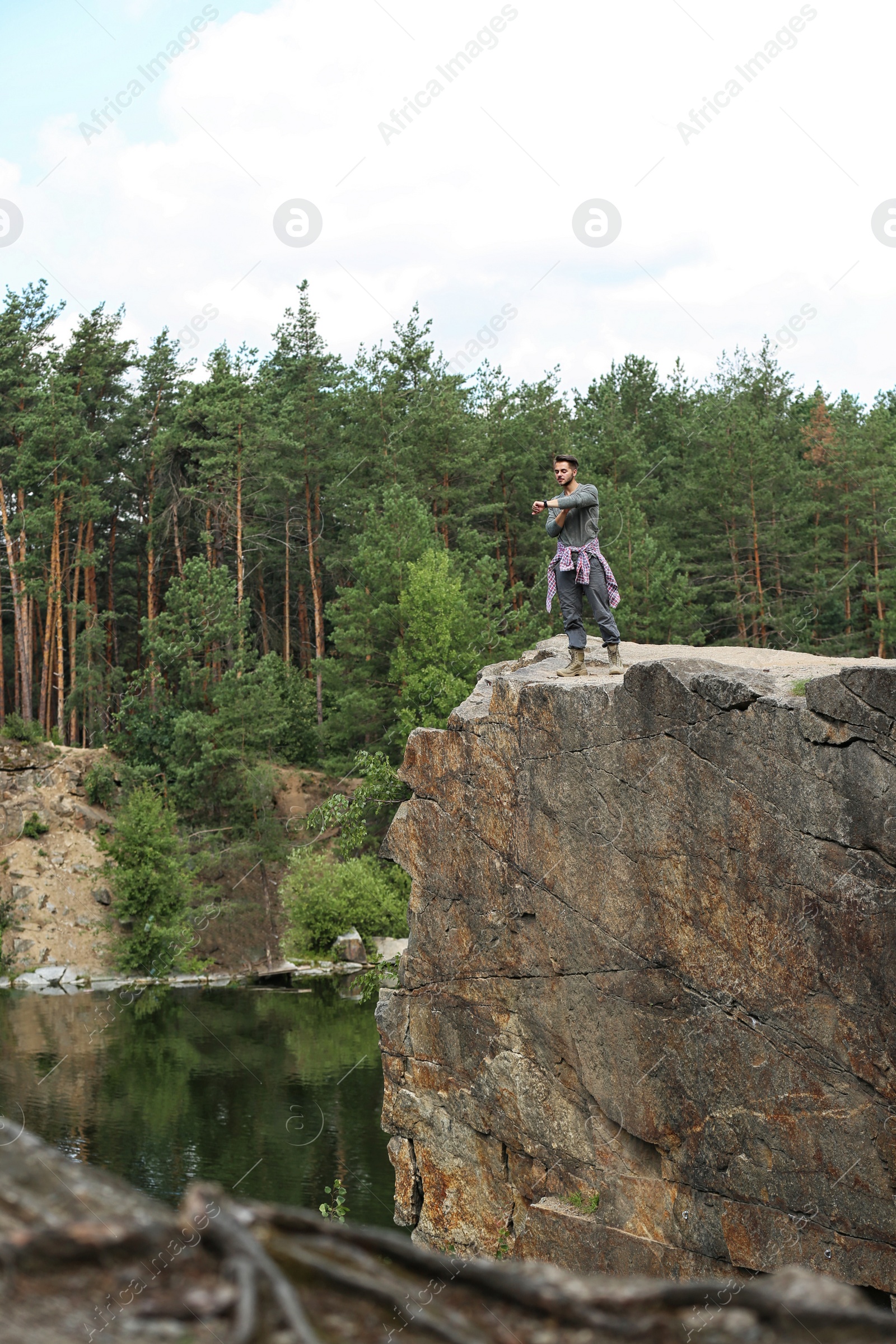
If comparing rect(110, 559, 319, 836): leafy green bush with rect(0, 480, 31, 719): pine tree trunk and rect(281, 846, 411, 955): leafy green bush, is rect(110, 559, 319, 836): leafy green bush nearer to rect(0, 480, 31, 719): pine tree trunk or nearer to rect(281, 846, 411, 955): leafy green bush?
rect(0, 480, 31, 719): pine tree trunk

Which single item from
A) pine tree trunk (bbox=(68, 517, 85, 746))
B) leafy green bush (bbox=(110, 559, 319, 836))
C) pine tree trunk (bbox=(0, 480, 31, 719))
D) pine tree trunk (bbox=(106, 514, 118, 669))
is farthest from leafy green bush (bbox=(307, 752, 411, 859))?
pine tree trunk (bbox=(106, 514, 118, 669))

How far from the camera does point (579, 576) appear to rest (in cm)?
1337

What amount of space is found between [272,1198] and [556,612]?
91.9ft

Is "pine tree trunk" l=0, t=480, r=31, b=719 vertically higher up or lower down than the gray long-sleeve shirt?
higher up

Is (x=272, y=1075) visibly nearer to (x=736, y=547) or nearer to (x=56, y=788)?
(x=56, y=788)

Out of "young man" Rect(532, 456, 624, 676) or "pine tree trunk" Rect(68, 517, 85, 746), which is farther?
"pine tree trunk" Rect(68, 517, 85, 746)

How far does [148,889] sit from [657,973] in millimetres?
34210

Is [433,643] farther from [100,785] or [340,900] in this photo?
[100,785]

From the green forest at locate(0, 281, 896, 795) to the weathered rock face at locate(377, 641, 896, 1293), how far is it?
2422 cm

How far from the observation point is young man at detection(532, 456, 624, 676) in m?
13.3

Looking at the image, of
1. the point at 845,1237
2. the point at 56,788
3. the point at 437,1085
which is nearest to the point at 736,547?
the point at 56,788

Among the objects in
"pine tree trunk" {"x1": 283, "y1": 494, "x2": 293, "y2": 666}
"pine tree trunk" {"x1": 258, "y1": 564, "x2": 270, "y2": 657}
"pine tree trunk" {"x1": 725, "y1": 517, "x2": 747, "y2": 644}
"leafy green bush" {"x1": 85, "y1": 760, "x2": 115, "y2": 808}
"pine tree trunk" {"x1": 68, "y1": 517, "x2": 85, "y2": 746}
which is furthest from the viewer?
"pine tree trunk" {"x1": 258, "y1": 564, "x2": 270, "y2": 657}

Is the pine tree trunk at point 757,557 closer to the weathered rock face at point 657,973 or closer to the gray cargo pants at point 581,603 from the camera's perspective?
the weathered rock face at point 657,973

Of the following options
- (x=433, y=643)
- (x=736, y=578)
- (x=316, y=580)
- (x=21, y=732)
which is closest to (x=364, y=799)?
(x=433, y=643)
